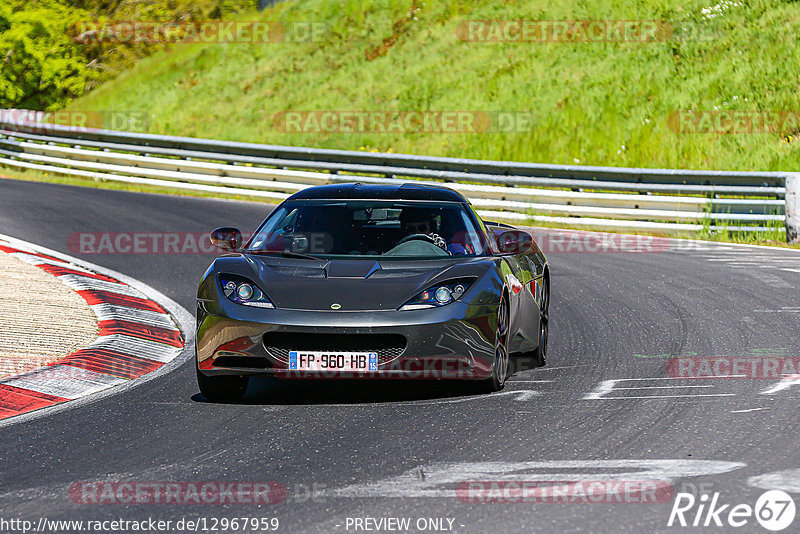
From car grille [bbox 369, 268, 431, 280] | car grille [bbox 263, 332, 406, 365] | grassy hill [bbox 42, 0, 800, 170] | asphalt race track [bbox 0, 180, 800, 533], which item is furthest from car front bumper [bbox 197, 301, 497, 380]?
grassy hill [bbox 42, 0, 800, 170]

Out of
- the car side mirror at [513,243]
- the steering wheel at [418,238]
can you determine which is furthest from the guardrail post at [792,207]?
the steering wheel at [418,238]

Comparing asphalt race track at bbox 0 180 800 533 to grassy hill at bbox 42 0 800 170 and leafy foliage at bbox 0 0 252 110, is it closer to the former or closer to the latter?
grassy hill at bbox 42 0 800 170

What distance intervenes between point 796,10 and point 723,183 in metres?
12.8

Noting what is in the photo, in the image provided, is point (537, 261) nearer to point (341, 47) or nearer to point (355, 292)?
point (355, 292)

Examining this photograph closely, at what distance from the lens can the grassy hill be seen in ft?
85.7

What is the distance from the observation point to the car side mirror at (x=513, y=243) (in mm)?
8180

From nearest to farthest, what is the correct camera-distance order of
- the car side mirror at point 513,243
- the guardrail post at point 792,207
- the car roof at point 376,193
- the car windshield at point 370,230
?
the car windshield at point 370,230 → the car side mirror at point 513,243 → the car roof at point 376,193 → the guardrail post at point 792,207

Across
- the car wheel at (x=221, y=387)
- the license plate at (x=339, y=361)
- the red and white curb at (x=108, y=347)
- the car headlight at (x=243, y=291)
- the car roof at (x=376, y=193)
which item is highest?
the car roof at (x=376, y=193)

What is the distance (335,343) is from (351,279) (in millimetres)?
464

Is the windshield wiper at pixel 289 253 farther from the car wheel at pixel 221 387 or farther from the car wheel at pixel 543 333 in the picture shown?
the car wheel at pixel 543 333

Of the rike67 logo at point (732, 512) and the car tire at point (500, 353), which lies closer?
the rike67 logo at point (732, 512)

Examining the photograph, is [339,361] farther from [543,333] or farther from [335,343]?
[543,333]

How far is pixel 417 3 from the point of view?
36.1m

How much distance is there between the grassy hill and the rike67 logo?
18.9m
